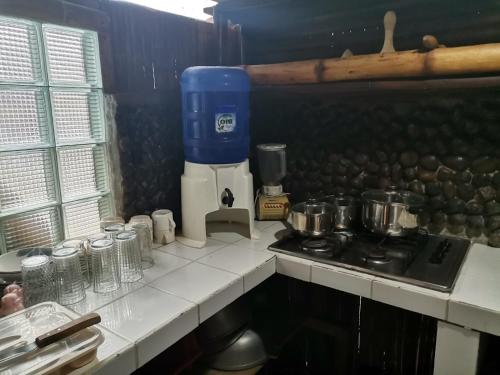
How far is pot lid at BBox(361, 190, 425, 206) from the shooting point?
1435mm

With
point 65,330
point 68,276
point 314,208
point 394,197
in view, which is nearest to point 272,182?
point 314,208

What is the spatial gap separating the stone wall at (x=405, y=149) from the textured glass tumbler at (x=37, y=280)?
4.01ft

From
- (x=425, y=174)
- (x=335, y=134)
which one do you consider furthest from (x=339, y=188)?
(x=425, y=174)

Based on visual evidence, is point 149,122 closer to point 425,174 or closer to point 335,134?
point 335,134

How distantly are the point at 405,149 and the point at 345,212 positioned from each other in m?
0.37

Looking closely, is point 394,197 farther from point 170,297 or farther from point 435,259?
point 170,297

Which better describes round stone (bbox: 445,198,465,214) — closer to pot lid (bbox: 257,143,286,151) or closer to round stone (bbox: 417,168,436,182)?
round stone (bbox: 417,168,436,182)

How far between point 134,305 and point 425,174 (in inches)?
48.6

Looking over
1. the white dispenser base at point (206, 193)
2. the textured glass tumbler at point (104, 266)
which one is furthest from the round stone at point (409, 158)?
the textured glass tumbler at point (104, 266)

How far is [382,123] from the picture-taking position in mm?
1603

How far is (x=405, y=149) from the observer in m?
1.57

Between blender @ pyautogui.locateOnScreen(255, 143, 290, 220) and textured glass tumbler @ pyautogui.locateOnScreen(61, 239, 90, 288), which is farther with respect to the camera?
Result: blender @ pyautogui.locateOnScreen(255, 143, 290, 220)

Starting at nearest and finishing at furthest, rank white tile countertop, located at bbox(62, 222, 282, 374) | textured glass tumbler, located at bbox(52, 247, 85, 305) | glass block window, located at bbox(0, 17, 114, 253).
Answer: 1. white tile countertop, located at bbox(62, 222, 282, 374)
2. textured glass tumbler, located at bbox(52, 247, 85, 305)
3. glass block window, located at bbox(0, 17, 114, 253)

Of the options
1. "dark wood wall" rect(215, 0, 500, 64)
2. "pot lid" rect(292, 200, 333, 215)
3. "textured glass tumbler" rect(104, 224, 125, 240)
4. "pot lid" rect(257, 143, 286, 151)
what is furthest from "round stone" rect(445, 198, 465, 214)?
"textured glass tumbler" rect(104, 224, 125, 240)
